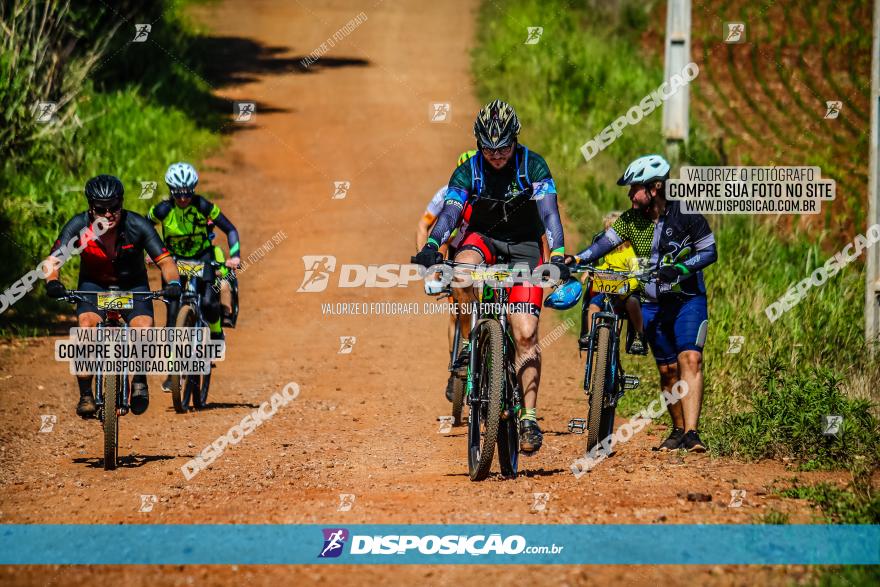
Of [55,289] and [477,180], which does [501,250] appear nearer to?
[477,180]

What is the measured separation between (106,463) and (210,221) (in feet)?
11.7

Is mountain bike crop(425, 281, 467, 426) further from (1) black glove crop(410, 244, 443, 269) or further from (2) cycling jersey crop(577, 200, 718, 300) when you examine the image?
(2) cycling jersey crop(577, 200, 718, 300)

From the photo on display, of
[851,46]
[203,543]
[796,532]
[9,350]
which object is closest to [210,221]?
[9,350]

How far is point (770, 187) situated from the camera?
630 inches

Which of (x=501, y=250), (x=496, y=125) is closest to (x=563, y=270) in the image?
(x=501, y=250)

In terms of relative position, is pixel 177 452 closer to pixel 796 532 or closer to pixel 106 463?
pixel 106 463

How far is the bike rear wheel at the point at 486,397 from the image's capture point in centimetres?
784

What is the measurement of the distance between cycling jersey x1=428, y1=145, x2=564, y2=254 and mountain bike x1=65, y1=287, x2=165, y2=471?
8.65 ft

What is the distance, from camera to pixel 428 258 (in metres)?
8.00

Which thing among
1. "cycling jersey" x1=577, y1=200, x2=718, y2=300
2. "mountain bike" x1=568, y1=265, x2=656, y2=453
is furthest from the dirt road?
"cycling jersey" x1=577, y1=200, x2=718, y2=300

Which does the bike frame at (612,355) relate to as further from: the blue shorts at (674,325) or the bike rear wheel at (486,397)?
the bike rear wheel at (486,397)

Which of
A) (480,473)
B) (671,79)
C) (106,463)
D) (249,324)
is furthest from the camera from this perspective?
(671,79)

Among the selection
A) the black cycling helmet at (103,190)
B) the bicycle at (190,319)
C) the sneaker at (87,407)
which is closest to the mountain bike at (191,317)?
the bicycle at (190,319)

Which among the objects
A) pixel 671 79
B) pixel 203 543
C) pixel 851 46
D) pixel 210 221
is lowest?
pixel 203 543
